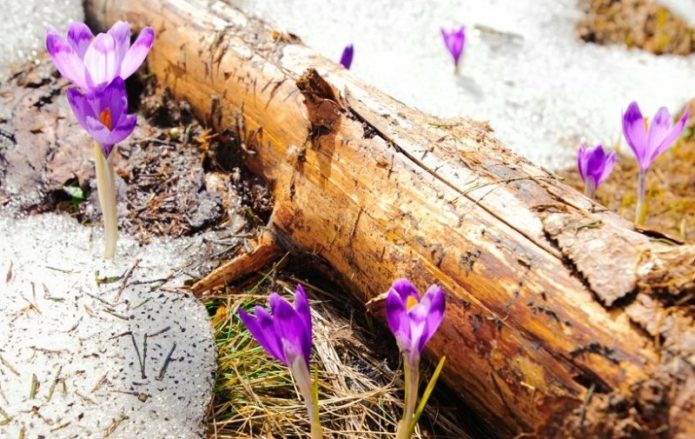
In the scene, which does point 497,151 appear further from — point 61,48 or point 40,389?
point 40,389

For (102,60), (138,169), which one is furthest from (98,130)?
(138,169)

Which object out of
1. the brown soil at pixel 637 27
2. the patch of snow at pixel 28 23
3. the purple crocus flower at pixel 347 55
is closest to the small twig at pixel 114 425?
the purple crocus flower at pixel 347 55

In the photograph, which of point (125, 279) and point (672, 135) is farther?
point (672, 135)

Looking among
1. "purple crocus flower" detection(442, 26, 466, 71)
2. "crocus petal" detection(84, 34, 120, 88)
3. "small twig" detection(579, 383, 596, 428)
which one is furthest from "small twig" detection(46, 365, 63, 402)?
"purple crocus flower" detection(442, 26, 466, 71)

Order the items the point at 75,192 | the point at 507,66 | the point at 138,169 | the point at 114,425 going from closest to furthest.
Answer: the point at 114,425 → the point at 75,192 → the point at 138,169 → the point at 507,66

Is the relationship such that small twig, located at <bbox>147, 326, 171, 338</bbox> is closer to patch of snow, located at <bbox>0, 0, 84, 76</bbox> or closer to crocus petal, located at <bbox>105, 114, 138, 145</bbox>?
crocus petal, located at <bbox>105, 114, 138, 145</bbox>

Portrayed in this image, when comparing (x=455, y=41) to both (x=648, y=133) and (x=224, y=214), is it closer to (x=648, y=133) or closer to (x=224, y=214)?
(x=648, y=133)
